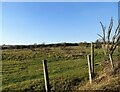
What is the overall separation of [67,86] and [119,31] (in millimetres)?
6033

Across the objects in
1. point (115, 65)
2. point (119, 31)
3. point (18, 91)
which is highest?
point (119, 31)

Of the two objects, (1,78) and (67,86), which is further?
(1,78)

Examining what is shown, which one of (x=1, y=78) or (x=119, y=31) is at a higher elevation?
(x=119, y=31)

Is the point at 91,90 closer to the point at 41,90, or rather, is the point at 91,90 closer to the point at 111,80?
the point at 111,80

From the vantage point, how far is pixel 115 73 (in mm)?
19031

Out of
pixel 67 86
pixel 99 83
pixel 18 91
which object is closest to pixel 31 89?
pixel 18 91

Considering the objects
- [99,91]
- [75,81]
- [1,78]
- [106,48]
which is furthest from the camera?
[1,78]

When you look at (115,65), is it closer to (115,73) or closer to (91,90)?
(115,73)

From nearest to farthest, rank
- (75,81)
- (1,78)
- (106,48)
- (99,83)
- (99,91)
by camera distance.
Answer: (99,91) → (99,83) → (75,81) → (106,48) → (1,78)

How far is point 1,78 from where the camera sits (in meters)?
24.5

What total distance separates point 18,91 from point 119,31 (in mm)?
8363

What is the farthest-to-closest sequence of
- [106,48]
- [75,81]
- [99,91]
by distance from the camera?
[106,48] → [75,81] → [99,91]

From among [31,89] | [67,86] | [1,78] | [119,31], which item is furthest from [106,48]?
[1,78]

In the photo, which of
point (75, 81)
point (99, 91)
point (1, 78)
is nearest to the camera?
point (99, 91)
